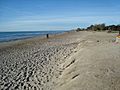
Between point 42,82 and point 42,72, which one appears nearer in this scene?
point 42,82

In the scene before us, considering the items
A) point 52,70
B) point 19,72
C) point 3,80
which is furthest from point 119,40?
point 3,80

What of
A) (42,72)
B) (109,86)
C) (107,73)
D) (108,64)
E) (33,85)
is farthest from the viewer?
(42,72)

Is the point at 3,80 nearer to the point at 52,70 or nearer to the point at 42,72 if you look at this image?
the point at 42,72

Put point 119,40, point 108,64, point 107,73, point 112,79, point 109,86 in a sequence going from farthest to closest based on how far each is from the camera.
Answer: point 119,40 → point 108,64 → point 107,73 → point 112,79 → point 109,86

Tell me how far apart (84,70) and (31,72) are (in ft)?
10.5

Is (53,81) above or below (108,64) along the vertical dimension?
below

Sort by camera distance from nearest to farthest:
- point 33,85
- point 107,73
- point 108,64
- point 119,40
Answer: point 107,73
point 33,85
point 108,64
point 119,40

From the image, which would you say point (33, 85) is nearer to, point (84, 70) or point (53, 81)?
point (53, 81)

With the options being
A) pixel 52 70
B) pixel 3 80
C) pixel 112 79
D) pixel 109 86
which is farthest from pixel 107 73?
pixel 3 80

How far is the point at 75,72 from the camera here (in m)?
8.22

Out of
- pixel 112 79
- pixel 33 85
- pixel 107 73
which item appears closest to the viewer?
pixel 112 79

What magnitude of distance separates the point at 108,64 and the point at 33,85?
11.7ft

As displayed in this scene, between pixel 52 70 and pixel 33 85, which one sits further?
pixel 52 70

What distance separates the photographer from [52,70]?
10.2 meters
